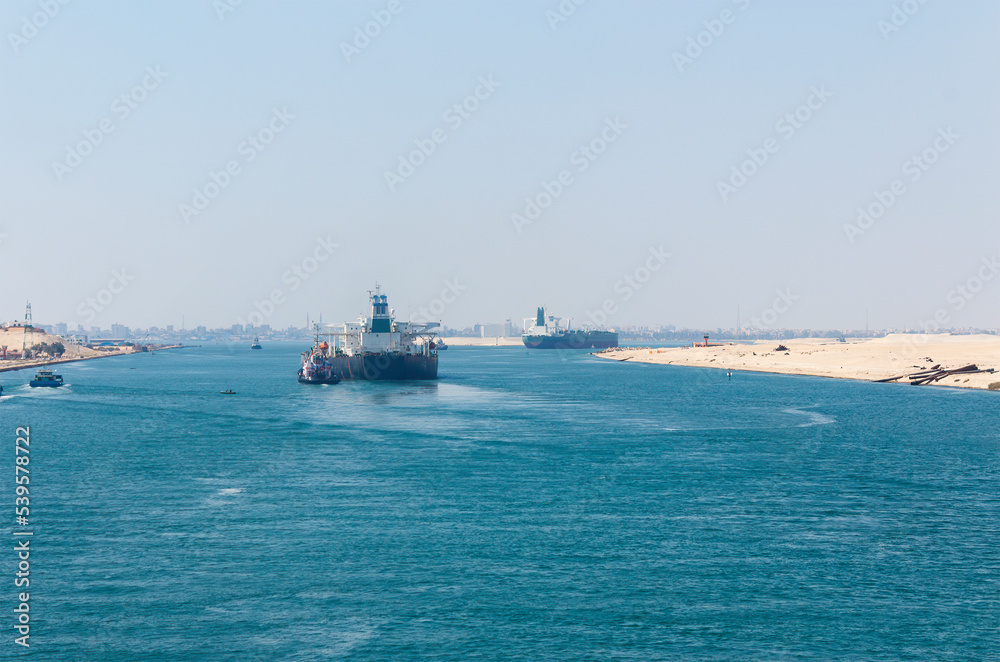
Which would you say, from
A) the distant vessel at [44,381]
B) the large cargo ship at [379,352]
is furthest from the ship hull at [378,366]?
the distant vessel at [44,381]

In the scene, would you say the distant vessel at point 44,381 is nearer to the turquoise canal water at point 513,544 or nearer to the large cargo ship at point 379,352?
the large cargo ship at point 379,352

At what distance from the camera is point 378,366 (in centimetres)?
16350

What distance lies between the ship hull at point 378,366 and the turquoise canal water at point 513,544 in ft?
270

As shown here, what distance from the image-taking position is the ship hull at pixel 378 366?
6388 inches

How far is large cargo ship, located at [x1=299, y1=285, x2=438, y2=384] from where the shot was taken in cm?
16262

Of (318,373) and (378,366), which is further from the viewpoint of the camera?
(378,366)

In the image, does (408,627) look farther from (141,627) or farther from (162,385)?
(162,385)

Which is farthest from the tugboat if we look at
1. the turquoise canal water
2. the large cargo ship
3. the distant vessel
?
the turquoise canal water

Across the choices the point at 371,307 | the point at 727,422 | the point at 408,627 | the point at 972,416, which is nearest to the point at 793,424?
the point at 727,422

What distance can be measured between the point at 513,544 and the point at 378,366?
129 m

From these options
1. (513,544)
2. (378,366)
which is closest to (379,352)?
(378,366)

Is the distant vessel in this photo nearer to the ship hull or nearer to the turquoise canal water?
the ship hull

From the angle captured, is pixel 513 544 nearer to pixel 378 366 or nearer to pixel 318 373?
pixel 318 373

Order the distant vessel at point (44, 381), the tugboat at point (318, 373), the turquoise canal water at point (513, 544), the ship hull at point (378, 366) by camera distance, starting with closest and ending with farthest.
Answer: the turquoise canal water at point (513, 544)
the distant vessel at point (44, 381)
the tugboat at point (318, 373)
the ship hull at point (378, 366)
